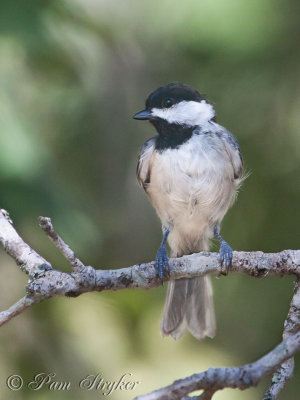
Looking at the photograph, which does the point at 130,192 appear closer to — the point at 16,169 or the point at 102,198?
the point at 102,198

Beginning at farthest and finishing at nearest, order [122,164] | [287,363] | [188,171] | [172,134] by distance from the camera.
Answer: [122,164]
[172,134]
[188,171]
[287,363]

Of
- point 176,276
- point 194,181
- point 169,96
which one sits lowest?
point 176,276

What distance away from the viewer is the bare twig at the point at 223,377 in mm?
1642

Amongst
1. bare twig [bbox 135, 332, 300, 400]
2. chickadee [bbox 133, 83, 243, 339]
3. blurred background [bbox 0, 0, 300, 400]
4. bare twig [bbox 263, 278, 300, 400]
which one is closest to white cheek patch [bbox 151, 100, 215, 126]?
chickadee [bbox 133, 83, 243, 339]

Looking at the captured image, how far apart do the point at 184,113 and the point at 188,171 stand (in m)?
0.30

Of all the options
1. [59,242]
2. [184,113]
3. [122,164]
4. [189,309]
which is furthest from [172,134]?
[59,242]

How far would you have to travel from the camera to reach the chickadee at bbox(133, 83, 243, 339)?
3039mm

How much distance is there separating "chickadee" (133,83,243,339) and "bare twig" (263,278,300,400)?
2.46 ft

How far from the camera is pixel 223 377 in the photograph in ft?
5.42

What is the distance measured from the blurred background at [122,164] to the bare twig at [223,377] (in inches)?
49.5

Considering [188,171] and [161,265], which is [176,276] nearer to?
[161,265]

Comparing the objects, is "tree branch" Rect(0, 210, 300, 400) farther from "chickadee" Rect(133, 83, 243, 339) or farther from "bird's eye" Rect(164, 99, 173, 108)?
"bird's eye" Rect(164, 99, 173, 108)

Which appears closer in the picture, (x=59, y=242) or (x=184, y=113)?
(x=59, y=242)

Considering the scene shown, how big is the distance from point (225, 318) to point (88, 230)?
102 cm
